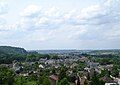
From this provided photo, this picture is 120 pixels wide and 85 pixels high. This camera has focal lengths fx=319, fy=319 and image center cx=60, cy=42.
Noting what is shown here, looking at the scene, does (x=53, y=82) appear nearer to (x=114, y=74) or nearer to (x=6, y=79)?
(x=6, y=79)

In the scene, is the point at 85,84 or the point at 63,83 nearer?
the point at 63,83

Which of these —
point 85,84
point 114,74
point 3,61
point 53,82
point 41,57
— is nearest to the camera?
point 85,84

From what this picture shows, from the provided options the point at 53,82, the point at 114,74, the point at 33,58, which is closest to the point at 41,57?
the point at 33,58

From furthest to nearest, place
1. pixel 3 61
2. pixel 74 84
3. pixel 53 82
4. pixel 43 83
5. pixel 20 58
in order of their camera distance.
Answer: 1. pixel 20 58
2. pixel 3 61
3. pixel 53 82
4. pixel 74 84
5. pixel 43 83

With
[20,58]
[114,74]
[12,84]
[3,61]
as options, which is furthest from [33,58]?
[12,84]

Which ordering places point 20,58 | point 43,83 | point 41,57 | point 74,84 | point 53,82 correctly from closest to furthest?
1. point 43,83
2. point 74,84
3. point 53,82
4. point 20,58
5. point 41,57

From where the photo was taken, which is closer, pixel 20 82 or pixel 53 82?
pixel 20 82

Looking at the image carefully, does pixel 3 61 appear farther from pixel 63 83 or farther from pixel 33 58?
pixel 63 83

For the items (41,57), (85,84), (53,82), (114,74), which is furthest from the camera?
(41,57)
